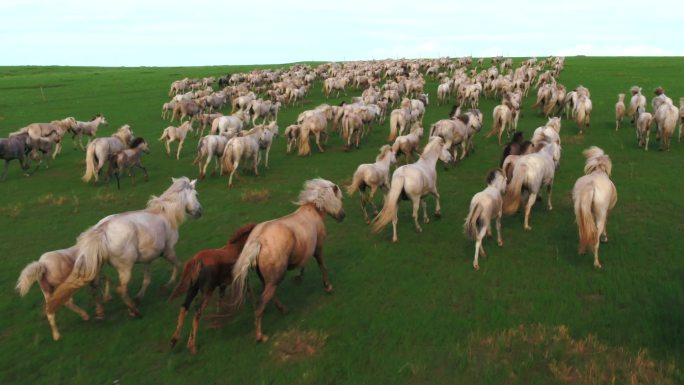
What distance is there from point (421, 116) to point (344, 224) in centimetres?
1537

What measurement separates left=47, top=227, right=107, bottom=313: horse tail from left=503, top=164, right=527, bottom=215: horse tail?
8.43m

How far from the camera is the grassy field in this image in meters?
5.87

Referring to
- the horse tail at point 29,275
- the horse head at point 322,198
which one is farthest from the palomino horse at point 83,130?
the horse head at point 322,198

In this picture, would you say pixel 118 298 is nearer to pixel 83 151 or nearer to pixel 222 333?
pixel 222 333

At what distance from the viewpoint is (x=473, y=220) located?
8.75 m

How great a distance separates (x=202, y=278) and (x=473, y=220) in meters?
5.40

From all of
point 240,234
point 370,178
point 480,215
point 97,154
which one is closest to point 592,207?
point 480,215

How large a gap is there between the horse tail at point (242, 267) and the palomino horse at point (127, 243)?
80.1 inches

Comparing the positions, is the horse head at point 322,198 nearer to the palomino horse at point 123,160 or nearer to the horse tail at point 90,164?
the palomino horse at point 123,160

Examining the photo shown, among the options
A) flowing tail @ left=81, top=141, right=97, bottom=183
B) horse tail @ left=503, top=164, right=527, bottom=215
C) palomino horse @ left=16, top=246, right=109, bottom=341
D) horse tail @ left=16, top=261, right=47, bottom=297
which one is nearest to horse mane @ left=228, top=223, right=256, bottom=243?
palomino horse @ left=16, top=246, right=109, bottom=341

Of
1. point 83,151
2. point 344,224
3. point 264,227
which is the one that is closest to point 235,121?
point 83,151

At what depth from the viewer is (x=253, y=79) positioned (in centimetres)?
4653

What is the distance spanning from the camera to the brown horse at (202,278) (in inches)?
243

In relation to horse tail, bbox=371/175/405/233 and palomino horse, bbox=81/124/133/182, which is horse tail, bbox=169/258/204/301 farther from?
palomino horse, bbox=81/124/133/182
